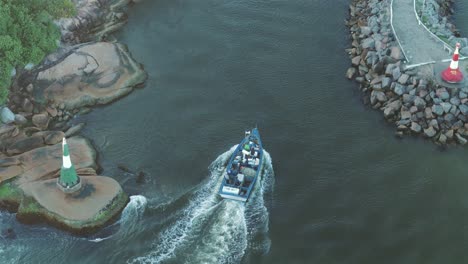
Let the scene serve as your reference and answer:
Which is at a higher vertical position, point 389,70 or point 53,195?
point 389,70

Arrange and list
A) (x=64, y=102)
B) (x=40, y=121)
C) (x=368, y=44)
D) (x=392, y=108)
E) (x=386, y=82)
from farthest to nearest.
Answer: (x=368, y=44) < (x=386, y=82) < (x=64, y=102) < (x=392, y=108) < (x=40, y=121)

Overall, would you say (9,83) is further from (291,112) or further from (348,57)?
(348,57)

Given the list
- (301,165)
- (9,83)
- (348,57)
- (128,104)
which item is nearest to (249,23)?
(348,57)

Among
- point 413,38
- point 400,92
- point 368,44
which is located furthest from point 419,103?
point 413,38

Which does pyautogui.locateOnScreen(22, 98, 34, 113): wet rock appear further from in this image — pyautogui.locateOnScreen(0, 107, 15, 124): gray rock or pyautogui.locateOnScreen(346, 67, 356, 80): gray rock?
pyautogui.locateOnScreen(346, 67, 356, 80): gray rock

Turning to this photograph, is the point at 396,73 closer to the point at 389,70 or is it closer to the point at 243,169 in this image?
the point at 389,70

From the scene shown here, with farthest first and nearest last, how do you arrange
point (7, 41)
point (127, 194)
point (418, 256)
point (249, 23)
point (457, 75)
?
point (249, 23) < point (457, 75) < point (7, 41) < point (127, 194) < point (418, 256)
